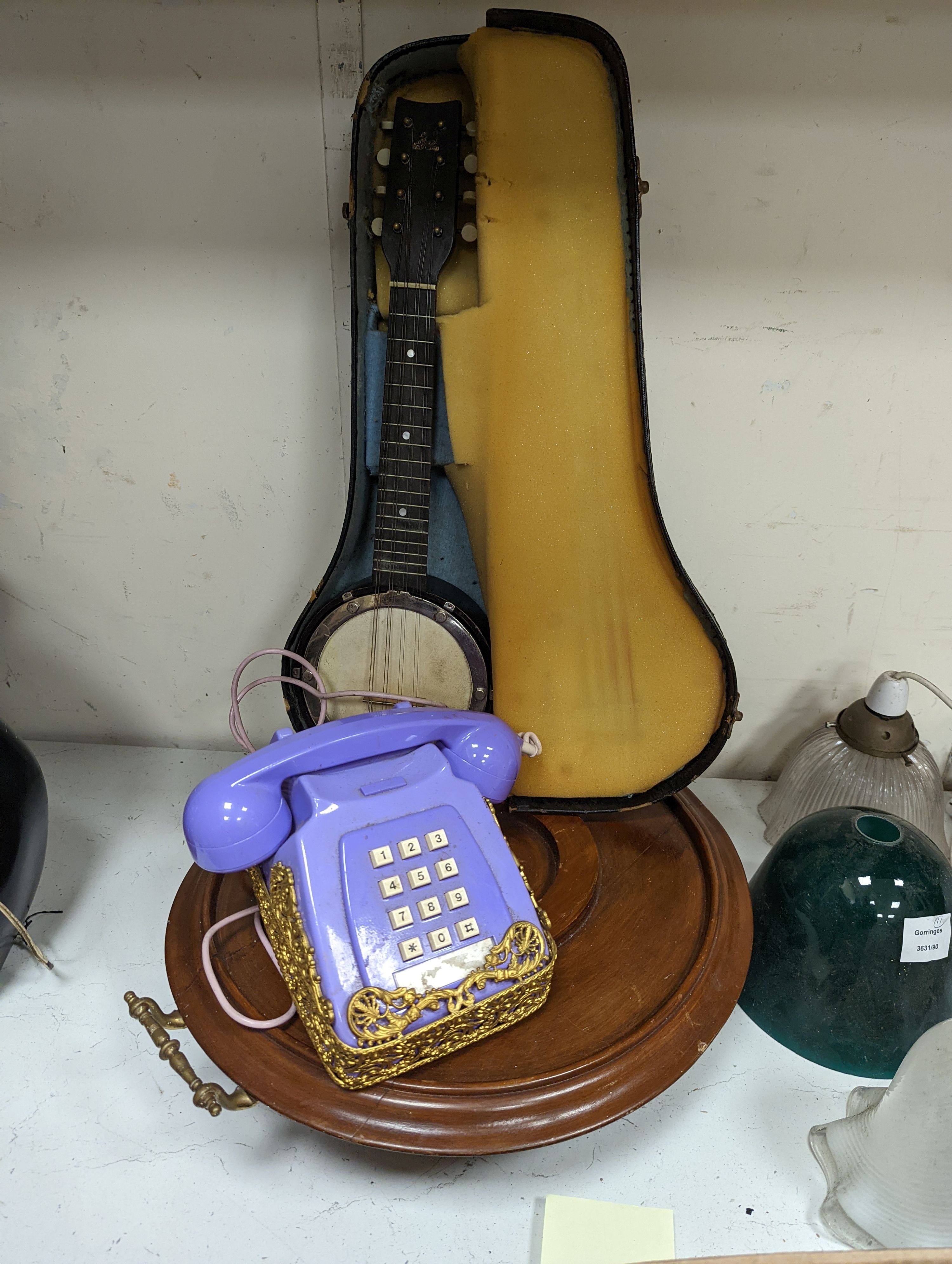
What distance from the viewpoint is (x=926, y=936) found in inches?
28.2

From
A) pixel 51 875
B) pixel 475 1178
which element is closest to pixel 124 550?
pixel 51 875

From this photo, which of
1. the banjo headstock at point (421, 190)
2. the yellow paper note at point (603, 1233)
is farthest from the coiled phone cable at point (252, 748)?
the banjo headstock at point (421, 190)

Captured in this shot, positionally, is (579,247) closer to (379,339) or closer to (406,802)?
(379,339)

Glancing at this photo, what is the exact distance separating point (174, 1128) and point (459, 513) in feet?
1.94

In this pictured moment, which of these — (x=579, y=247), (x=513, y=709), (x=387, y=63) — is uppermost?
(x=387, y=63)

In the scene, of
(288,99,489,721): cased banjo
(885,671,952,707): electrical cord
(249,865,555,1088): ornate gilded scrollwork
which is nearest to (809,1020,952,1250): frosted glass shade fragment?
(249,865,555,1088): ornate gilded scrollwork

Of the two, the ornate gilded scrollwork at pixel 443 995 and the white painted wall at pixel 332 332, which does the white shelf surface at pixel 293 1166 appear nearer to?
the ornate gilded scrollwork at pixel 443 995

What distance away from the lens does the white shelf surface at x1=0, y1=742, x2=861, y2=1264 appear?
653mm

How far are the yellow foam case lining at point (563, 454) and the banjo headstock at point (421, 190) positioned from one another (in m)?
0.03

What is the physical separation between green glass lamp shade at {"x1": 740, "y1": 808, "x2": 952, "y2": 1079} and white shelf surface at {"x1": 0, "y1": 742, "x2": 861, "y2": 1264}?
0.14ft

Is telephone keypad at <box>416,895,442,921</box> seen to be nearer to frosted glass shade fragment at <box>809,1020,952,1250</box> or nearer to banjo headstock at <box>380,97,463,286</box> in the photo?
frosted glass shade fragment at <box>809,1020,952,1250</box>

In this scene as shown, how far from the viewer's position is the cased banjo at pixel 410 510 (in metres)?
0.75

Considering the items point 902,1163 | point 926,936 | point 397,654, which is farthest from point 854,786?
point 397,654

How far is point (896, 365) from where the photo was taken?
0.88 m
